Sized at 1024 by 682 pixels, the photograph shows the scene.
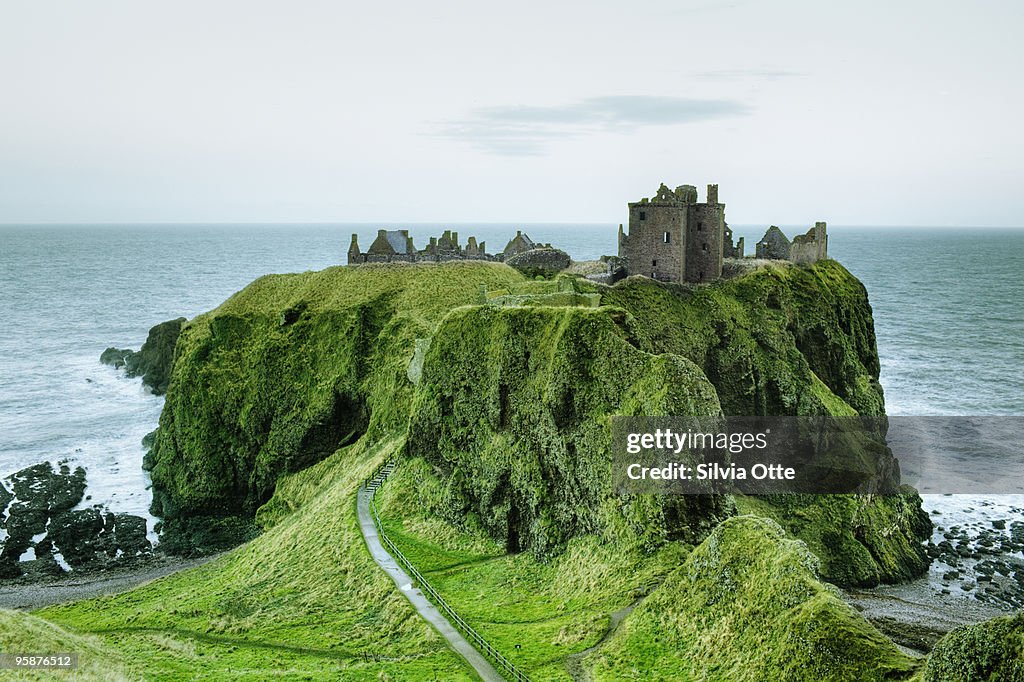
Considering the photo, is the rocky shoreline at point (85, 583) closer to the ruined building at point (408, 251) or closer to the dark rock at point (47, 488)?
the dark rock at point (47, 488)

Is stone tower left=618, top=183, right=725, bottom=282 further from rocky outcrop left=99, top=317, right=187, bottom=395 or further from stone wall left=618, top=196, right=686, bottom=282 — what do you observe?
rocky outcrop left=99, top=317, right=187, bottom=395

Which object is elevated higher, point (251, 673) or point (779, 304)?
point (779, 304)

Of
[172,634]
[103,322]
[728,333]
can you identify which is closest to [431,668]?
[172,634]

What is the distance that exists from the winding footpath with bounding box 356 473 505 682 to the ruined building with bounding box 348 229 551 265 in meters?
35.2

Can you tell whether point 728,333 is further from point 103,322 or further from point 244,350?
point 103,322

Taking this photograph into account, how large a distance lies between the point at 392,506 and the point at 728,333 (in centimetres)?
3169

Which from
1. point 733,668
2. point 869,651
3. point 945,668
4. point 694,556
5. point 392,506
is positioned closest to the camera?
point 945,668

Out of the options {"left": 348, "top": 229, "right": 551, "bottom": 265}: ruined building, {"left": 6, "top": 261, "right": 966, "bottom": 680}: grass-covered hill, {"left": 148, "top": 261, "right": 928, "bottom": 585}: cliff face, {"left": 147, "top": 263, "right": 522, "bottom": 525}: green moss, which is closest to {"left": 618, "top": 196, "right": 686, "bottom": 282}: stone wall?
{"left": 148, "top": 261, "right": 928, "bottom": 585}: cliff face

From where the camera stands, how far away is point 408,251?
96375 mm

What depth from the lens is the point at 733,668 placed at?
103 ft

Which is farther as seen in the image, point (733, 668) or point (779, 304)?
point (779, 304)

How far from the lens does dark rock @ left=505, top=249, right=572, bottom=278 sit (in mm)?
92562

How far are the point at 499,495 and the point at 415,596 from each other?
10.1 m

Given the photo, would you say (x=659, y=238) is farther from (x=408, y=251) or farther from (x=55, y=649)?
(x=55, y=649)
